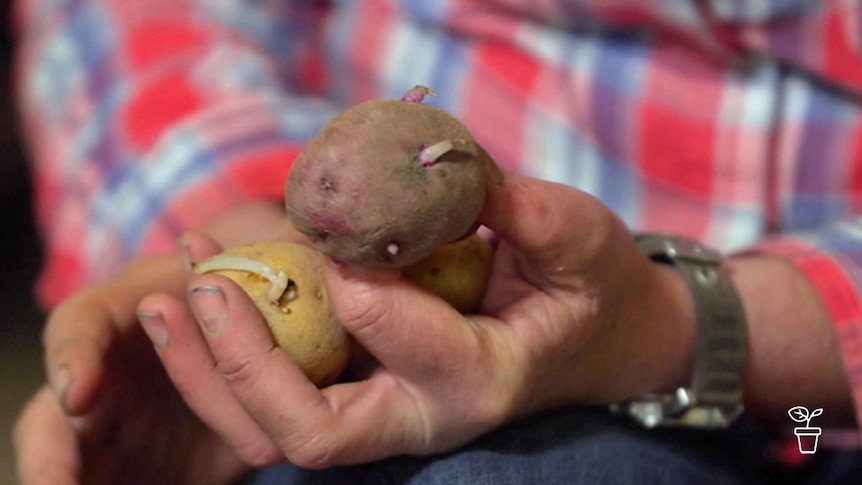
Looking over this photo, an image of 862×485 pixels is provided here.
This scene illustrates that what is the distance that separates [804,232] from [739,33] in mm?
173

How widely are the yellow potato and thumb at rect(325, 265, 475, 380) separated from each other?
0.12ft

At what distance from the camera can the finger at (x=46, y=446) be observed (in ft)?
1.73

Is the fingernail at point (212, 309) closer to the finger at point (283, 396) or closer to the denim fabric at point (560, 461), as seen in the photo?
the finger at point (283, 396)

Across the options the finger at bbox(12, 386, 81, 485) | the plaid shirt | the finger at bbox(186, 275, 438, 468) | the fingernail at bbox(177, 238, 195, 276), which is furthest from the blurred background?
the finger at bbox(186, 275, 438, 468)

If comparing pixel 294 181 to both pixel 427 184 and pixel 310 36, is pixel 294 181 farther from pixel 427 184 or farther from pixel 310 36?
pixel 310 36

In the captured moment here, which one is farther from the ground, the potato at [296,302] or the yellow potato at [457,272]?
the yellow potato at [457,272]

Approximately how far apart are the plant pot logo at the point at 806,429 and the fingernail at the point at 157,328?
0.46 m

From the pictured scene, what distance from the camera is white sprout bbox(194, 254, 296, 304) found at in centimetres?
47

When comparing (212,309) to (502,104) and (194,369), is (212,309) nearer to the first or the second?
(194,369)

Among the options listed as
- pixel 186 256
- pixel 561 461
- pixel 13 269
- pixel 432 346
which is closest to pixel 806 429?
pixel 561 461

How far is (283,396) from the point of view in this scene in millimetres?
433

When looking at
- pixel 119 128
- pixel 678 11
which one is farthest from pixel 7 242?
pixel 678 11

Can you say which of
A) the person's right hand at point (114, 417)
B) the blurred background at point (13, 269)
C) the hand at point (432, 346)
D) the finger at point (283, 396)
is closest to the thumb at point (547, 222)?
the hand at point (432, 346)

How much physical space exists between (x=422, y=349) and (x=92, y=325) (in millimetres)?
247
